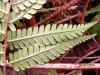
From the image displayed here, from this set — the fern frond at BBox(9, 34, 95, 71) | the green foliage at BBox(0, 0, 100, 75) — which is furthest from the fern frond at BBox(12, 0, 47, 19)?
the fern frond at BBox(9, 34, 95, 71)

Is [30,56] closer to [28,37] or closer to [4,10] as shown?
[28,37]

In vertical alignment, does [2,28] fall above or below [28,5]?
below

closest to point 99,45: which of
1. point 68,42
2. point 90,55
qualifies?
point 90,55

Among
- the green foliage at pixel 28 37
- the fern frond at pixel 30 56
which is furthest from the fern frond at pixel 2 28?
the fern frond at pixel 30 56

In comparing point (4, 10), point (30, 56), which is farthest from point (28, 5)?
point (30, 56)

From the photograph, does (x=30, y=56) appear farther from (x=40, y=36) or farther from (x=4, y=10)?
(x=4, y=10)

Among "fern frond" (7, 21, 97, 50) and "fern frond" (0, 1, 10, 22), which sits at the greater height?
"fern frond" (0, 1, 10, 22)

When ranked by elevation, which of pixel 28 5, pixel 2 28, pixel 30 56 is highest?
pixel 28 5

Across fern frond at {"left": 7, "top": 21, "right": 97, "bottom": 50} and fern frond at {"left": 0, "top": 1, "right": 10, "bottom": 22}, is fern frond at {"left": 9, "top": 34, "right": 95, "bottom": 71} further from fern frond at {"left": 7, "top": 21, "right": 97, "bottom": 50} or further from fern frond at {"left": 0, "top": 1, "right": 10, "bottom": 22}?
fern frond at {"left": 0, "top": 1, "right": 10, "bottom": 22}
